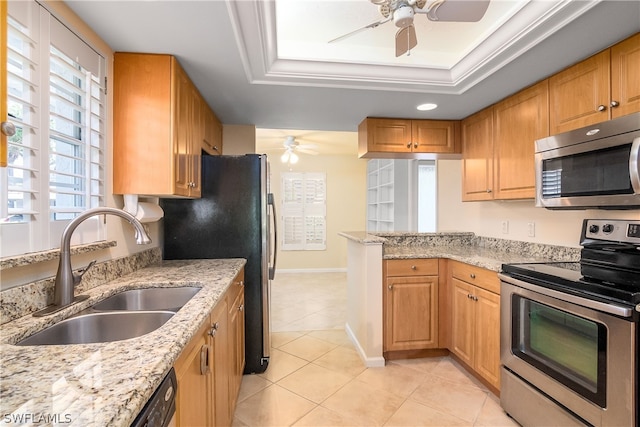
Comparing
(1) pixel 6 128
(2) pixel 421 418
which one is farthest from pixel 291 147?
(1) pixel 6 128

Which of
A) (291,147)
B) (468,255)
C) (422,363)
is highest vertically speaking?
(291,147)

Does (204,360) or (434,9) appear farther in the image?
(434,9)

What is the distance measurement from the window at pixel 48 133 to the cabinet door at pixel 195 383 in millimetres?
700

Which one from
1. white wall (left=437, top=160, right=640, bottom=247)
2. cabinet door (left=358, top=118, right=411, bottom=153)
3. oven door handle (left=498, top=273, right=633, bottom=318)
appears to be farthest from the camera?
cabinet door (left=358, top=118, right=411, bottom=153)

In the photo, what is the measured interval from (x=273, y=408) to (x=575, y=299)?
1.79 meters

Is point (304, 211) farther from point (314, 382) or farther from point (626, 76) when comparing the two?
point (626, 76)

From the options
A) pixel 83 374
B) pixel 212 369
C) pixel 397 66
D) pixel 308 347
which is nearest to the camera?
pixel 83 374

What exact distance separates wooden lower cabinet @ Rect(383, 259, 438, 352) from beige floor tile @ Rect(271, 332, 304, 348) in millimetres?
962

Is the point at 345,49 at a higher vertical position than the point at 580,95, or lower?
higher

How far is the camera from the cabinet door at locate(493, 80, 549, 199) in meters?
2.08

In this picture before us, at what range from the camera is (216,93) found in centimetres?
228

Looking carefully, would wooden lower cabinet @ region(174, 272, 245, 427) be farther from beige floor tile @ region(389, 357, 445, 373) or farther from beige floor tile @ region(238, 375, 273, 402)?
beige floor tile @ region(389, 357, 445, 373)

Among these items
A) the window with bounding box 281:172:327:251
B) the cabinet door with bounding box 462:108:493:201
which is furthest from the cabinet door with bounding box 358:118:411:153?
the window with bounding box 281:172:327:251

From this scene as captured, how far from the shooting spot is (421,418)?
185 cm
